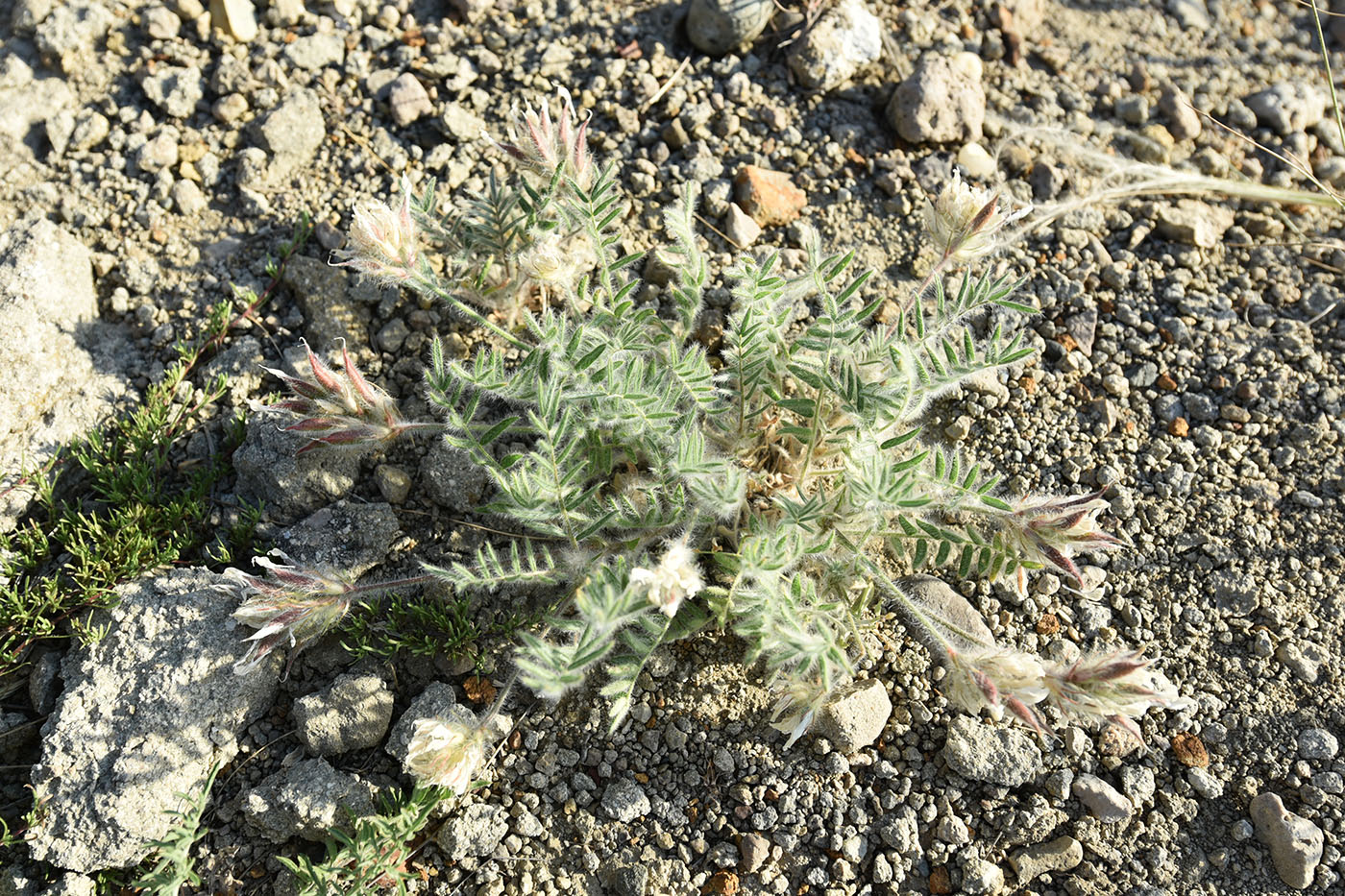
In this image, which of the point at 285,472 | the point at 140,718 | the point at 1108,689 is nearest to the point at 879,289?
the point at 1108,689

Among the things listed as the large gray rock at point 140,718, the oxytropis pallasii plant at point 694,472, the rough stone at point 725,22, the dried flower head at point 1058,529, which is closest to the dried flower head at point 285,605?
the oxytropis pallasii plant at point 694,472

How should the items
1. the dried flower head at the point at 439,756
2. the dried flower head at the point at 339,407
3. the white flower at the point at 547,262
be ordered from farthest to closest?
1. the white flower at the point at 547,262
2. the dried flower head at the point at 339,407
3. the dried flower head at the point at 439,756

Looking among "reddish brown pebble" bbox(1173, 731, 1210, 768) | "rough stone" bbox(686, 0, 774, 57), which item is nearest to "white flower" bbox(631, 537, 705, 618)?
"reddish brown pebble" bbox(1173, 731, 1210, 768)

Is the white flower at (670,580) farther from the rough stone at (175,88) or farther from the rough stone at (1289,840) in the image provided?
the rough stone at (175,88)

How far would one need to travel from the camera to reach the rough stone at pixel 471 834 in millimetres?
2787

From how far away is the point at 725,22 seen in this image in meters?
4.03

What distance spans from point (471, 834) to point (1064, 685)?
169 cm

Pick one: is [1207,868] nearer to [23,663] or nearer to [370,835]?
[370,835]

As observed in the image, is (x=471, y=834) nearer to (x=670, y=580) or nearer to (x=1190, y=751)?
(x=670, y=580)

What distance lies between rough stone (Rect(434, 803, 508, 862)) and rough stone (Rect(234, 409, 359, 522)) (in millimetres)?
1144

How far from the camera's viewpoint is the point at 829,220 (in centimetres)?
381

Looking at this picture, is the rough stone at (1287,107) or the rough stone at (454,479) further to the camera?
the rough stone at (1287,107)

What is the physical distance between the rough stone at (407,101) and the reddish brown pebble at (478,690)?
228 centimetres

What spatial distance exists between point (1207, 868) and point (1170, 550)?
989 millimetres
